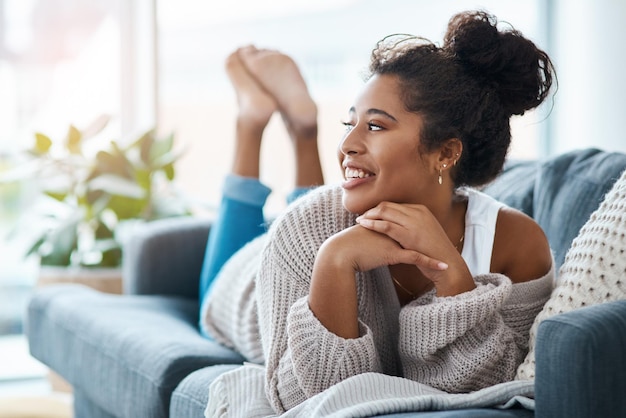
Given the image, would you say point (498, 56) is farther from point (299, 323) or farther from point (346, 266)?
point (299, 323)

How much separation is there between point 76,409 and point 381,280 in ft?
3.88

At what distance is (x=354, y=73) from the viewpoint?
14.3 feet

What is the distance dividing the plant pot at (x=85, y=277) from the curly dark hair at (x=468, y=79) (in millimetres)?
1714

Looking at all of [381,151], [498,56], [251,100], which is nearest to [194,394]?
[381,151]

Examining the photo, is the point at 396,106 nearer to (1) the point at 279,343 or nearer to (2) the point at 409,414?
(1) the point at 279,343

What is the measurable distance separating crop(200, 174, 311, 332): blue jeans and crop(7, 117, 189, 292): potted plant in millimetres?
747

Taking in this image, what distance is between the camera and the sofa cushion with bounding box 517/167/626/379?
152 cm

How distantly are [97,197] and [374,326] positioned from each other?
177 cm

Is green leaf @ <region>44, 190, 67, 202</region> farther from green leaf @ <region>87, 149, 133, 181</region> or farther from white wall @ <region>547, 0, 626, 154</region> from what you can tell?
white wall @ <region>547, 0, 626, 154</region>

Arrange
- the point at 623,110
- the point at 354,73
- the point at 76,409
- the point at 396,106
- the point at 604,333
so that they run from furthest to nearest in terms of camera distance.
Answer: the point at 354,73 → the point at 623,110 → the point at 76,409 → the point at 396,106 → the point at 604,333

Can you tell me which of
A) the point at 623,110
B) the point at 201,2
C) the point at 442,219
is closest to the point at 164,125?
the point at 201,2

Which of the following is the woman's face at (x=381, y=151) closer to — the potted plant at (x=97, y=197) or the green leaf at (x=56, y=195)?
the potted plant at (x=97, y=197)

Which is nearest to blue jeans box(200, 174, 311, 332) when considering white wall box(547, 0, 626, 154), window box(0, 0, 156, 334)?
window box(0, 0, 156, 334)

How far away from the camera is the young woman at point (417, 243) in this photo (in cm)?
154
